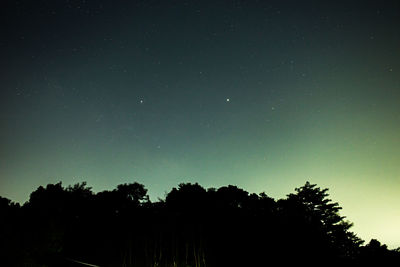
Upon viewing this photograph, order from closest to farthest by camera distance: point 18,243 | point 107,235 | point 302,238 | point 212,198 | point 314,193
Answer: point 18,243 → point 302,238 → point 107,235 → point 314,193 → point 212,198

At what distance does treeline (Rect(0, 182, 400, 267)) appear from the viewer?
10541 mm

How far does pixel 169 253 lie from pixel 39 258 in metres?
12.1

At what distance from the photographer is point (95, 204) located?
37.0m

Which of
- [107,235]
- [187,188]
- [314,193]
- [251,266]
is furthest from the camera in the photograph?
[187,188]

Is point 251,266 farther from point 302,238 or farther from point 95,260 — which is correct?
point 95,260

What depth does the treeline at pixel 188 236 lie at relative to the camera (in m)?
10.5

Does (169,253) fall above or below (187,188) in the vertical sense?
below

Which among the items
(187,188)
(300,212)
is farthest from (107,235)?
(300,212)

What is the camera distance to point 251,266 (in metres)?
18.7

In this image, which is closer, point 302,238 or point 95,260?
point 95,260

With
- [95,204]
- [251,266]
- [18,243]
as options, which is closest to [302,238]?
[251,266]

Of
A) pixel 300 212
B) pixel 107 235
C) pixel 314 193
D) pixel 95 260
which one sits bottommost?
pixel 95 260

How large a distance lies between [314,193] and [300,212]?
4268mm

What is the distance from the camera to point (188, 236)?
22109 mm
